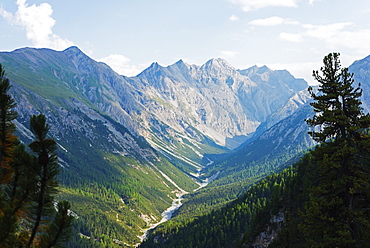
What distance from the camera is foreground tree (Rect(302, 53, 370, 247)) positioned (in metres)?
21.8

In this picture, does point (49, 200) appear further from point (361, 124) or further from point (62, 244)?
point (361, 124)

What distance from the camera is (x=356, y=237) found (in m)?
21.8

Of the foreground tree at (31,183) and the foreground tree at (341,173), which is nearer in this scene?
the foreground tree at (31,183)

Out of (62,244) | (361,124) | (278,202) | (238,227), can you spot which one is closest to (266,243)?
(278,202)

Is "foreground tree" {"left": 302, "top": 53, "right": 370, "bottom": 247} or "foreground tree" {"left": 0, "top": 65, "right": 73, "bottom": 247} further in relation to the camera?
"foreground tree" {"left": 302, "top": 53, "right": 370, "bottom": 247}

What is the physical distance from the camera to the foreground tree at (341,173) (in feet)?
71.7

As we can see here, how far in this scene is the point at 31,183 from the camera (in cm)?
945

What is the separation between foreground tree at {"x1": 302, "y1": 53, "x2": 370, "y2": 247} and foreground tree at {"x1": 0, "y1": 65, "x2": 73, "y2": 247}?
67.8ft

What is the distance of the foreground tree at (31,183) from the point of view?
897cm

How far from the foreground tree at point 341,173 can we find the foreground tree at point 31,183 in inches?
813

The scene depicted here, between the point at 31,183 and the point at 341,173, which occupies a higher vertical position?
the point at 341,173

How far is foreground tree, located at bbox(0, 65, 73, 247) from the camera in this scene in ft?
29.4

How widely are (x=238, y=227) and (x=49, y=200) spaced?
147 m

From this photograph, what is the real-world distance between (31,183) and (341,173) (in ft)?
76.4
